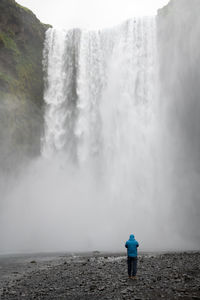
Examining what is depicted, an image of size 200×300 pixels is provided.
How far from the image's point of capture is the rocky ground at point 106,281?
332 inches

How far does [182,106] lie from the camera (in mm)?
30266

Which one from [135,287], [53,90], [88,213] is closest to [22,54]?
[53,90]

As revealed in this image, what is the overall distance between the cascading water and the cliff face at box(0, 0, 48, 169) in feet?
4.11

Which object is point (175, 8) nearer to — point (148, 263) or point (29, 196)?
point (29, 196)

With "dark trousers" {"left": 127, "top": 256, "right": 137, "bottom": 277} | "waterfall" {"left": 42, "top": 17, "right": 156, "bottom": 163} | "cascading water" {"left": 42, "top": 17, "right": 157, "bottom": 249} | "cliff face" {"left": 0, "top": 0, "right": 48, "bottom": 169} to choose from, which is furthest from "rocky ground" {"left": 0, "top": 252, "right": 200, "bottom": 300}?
"waterfall" {"left": 42, "top": 17, "right": 156, "bottom": 163}

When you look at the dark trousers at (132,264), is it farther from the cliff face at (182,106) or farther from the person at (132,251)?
the cliff face at (182,106)

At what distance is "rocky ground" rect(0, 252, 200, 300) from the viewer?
8430 millimetres

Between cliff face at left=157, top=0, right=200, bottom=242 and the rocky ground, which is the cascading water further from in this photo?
the rocky ground

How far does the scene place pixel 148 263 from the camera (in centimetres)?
1323

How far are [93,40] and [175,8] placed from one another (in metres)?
10.3

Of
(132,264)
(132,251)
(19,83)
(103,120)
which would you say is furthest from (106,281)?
(19,83)

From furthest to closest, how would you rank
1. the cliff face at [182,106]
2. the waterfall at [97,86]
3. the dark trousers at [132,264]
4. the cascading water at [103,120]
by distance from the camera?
the waterfall at [97,86]
the cliff face at [182,106]
the cascading water at [103,120]
the dark trousers at [132,264]

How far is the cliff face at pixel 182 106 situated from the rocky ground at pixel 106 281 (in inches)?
608

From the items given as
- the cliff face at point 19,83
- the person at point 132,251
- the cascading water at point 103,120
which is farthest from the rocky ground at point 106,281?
the cliff face at point 19,83
